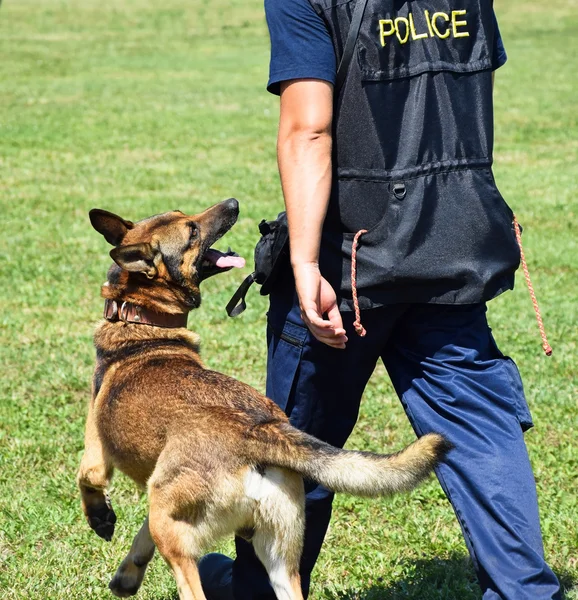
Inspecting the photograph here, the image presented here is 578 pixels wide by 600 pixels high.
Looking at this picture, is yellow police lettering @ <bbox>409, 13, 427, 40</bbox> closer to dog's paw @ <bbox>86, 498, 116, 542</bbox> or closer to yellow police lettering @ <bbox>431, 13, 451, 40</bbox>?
yellow police lettering @ <bbox>431, 13, 451, 40</bbox>

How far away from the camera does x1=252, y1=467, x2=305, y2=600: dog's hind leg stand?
3.13 metres

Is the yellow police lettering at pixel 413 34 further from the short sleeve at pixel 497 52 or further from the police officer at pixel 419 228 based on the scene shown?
the short sleeve at pixel 497 52

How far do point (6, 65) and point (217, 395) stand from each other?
22.9m

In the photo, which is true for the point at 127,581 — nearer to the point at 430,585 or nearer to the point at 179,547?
the point at 179,547

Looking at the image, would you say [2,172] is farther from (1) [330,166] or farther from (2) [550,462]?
(1) [330,166]

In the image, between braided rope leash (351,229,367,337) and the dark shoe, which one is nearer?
braided rope leash (351,229,367,337)

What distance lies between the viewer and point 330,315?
3037mm

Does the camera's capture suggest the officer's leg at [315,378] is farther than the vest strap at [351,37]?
Yes

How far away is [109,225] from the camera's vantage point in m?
4.05

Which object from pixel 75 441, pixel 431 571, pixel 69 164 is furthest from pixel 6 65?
pixel 431 571

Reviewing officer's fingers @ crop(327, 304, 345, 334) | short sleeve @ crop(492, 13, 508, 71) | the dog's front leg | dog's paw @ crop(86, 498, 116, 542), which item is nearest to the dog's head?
the dog's front leg

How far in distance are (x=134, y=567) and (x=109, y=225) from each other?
1348 mm

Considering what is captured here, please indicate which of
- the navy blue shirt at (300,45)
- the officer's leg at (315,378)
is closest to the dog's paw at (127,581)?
the officer's leg at (315,378)

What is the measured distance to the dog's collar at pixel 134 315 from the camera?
13.0ft
